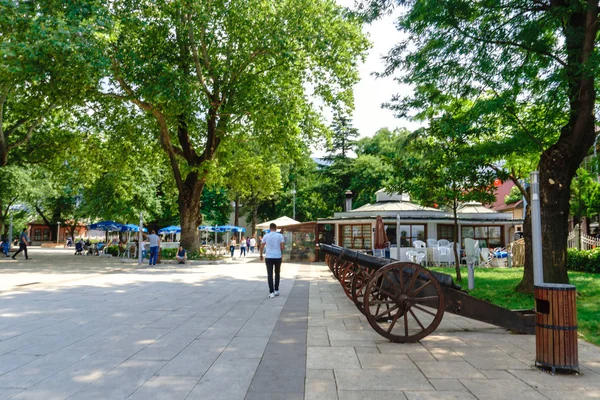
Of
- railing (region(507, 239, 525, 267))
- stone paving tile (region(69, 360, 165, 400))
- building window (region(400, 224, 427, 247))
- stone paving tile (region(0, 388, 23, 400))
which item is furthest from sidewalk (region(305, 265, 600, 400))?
building window (region(400, 224, 427, 247))

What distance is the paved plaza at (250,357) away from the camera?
12.8 ft

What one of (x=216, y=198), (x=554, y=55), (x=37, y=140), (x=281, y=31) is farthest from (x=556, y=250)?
(x=216, y=198)

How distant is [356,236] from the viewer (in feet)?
77.6

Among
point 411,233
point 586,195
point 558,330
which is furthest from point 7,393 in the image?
point 586,195

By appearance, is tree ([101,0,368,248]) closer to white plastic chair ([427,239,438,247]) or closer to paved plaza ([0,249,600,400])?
white plastic chair ([427,239,438,247])

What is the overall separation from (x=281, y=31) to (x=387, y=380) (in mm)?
17418

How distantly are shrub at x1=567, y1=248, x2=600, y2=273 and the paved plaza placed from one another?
9.45 meters

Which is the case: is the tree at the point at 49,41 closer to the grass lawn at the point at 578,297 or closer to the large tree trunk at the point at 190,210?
the large tree trunk at the point at 190,210

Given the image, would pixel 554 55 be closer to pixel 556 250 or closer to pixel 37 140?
pixel 556 250

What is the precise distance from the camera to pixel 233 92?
2033 centimetres

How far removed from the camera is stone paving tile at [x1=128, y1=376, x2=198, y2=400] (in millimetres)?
3732

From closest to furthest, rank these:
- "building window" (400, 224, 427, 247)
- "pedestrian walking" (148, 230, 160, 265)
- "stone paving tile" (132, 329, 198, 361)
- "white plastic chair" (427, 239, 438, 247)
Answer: "stone paving tile" (132, 329, 198, 361)
"pedestrian walking" (148, 230, 160, 265)
"white plastic chair" (427, 239, 438, 247)
"building window" (400, 224, 427, 247)

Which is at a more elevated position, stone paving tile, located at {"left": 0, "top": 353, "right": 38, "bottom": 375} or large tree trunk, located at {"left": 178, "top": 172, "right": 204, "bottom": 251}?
large tree trunk, located at {"left": 178, "top": 172, "right": 204, "bottom": 251}

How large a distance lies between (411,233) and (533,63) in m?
14.7
